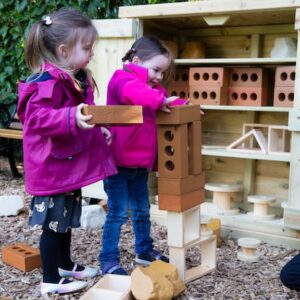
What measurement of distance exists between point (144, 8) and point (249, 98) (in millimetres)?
915

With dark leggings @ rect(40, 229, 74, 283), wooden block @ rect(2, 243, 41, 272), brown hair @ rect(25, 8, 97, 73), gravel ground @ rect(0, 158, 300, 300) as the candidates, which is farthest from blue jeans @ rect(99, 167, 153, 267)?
brown hair @ rect(25, 8, 97, 73)

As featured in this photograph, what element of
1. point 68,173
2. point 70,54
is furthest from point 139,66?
point 68,173

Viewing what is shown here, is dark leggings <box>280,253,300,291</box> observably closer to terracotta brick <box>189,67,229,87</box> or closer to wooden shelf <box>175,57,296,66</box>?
wooden shelf <box>175,57,296,66</box>

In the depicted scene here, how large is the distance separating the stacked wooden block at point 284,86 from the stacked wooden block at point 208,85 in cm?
36

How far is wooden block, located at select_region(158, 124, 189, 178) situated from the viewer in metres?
2.27

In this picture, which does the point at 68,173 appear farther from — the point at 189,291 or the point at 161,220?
the point at 161,220

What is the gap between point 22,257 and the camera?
2598 mm

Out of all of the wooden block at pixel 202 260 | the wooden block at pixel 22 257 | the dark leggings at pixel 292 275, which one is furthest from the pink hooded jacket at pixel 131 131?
the dark leggings at pixel 292 275

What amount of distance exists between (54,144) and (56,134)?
0.40 ft

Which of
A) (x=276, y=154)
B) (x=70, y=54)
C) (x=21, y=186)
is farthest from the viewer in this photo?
(x=21, y=186)

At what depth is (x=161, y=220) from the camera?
11.4 feet

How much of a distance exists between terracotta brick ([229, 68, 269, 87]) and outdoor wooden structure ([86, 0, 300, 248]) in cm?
5

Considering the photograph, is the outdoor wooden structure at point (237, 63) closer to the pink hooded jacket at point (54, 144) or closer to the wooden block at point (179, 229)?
the wooden block at point (179, 229)

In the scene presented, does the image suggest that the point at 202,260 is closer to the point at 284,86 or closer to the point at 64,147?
the point at 64,147
